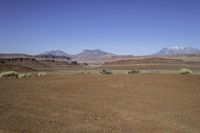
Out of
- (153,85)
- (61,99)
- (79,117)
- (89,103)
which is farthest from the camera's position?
(153,85)

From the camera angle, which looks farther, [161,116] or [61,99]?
[61,99]

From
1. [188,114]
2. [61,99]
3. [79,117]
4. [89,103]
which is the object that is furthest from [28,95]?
[188,114]

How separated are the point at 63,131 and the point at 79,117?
6.56 ft

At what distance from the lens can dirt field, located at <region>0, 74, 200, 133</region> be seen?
9719mm

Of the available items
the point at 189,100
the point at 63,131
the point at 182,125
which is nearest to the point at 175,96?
the point at 189,100

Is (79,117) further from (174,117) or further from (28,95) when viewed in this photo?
(28,95)

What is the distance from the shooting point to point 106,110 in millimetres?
12445

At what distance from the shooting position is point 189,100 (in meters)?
14.9

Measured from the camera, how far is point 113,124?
10.1 meters

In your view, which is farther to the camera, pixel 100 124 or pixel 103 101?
pixel 103 101

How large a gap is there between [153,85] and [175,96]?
4389mm

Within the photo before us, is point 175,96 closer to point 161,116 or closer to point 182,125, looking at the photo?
point 161,116

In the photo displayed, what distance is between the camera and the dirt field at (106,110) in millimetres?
9719

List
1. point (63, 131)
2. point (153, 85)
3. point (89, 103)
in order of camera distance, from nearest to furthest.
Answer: point (63, 131)
point (89, 103)
point (153, 85)
